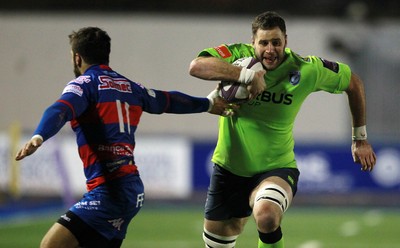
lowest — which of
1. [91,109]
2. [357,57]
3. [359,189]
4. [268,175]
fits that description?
[359,189]

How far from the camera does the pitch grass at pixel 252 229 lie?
545 inches

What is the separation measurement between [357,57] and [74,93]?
59.0 ft

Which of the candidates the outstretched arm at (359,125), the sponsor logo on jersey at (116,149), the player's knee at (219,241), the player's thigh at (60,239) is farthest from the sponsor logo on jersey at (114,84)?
the outstretched arm at (359,125)

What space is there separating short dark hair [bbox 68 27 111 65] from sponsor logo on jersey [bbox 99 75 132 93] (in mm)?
195

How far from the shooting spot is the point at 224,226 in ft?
29.4

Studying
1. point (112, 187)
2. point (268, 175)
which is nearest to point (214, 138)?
point (268, 175)

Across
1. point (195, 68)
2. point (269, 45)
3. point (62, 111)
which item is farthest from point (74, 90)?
point (269, 45)

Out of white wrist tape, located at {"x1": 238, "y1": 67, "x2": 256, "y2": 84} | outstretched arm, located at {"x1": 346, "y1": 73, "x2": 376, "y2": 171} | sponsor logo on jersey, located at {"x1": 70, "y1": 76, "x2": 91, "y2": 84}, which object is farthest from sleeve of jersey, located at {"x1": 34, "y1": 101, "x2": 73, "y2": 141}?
outstretched arm, located at {"x1": 346, "y1": 73, "x2": 376, "y2": 171}

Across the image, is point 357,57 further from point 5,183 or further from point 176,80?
point 5,183

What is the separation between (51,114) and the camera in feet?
21.6

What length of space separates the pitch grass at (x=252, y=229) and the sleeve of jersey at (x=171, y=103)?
5.79 metres

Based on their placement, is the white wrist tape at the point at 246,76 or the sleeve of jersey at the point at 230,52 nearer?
the white wrist tape at the point at 246,76

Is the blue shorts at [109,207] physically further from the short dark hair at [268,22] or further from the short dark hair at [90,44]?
the short dark hair at [268,22]

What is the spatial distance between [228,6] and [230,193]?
1683cm
